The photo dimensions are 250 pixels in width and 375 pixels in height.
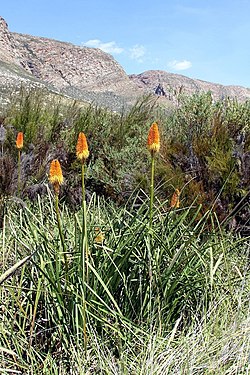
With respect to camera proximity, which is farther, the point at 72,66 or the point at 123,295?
the point at 72,66

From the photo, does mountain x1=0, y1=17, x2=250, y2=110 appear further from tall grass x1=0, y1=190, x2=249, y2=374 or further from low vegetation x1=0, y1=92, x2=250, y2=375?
tall grass x1=0, y1=190, x2=249, y2=374

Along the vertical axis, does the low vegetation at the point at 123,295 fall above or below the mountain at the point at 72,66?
below

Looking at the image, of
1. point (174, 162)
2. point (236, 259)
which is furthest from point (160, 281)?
point (174, 162)

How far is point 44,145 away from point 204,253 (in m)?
3.97

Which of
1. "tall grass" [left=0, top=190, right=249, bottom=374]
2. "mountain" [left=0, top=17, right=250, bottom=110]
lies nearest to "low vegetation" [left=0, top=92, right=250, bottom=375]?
"tall grass" [left=0, top=190, right=249, bottom=374]

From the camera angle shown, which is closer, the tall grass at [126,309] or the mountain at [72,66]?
the tall grass at [126,309]

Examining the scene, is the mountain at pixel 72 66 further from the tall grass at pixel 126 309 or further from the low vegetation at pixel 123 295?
the tall grass at pixel 126 309

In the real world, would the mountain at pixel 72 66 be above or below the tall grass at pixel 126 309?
above

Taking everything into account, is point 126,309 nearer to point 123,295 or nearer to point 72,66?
point 123,295

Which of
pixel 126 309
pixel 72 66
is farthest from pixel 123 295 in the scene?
pixel 72 66

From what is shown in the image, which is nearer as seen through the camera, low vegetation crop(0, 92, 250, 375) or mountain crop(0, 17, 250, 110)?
low vegetation crop(0, 92, 250, 375)

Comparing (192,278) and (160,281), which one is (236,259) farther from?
(160,281)

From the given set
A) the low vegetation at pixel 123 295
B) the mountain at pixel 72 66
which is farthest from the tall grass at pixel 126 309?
the mountain at pixel 72 66

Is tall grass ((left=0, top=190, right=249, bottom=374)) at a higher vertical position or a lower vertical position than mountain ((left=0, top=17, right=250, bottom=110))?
lower
